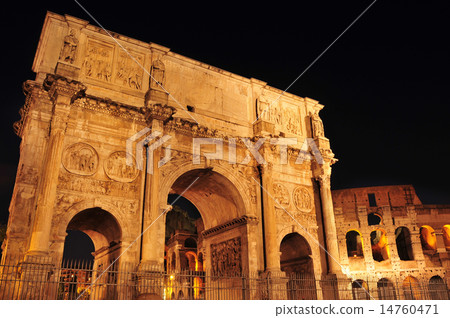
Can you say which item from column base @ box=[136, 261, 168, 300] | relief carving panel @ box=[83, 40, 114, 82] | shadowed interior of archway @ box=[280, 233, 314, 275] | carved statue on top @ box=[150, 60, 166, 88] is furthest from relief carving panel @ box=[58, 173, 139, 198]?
shadowed interior of archway @ box=[280, 233, 314, 275]

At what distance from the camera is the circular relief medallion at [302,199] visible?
1759 cm

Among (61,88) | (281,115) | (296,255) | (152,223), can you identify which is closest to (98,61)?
(61,88)

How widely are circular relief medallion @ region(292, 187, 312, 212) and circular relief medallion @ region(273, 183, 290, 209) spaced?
0.47m

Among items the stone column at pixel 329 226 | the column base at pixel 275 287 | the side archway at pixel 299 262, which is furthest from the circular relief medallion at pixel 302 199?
the column base at pixel 275 287

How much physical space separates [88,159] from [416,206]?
24.1 m

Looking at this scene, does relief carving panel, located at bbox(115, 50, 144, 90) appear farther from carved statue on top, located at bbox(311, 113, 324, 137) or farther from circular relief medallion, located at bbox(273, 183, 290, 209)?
carved statue on top, located at bbox(311, 113, 324, 137)

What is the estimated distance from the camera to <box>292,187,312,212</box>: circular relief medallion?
17594 mm

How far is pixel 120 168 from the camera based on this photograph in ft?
44.9

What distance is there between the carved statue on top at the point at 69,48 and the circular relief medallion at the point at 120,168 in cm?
361

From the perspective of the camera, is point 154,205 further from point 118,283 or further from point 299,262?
point 299,262

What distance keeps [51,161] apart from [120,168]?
2.35m
